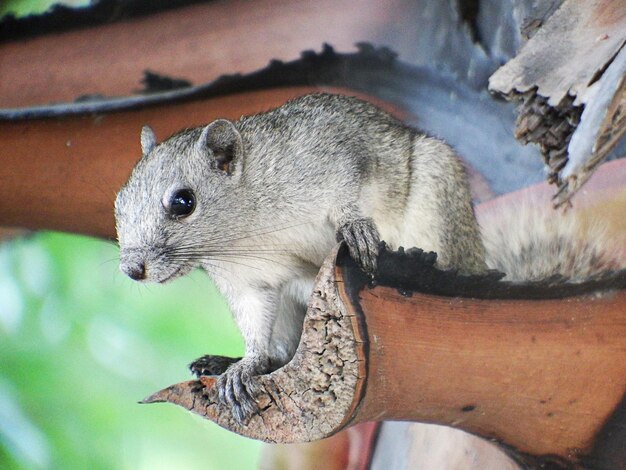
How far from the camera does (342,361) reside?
0.93 m

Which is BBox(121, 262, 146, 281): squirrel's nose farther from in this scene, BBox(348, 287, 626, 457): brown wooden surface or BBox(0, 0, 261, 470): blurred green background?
BBox(0, 0, 261, 470): blurred green background

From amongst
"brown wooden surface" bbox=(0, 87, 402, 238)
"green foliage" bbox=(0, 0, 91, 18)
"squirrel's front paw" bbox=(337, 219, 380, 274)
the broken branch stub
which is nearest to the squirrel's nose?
"squirrel's front paw" bbox=(337, 219, 380, 274)

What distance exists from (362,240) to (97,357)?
1.07 meters

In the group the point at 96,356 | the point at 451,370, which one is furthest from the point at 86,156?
the point at 451,370

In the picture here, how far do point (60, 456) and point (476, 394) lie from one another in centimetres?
117

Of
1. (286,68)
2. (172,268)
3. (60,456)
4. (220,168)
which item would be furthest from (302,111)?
(60,456)

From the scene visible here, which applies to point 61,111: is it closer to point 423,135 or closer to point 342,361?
point 423,135

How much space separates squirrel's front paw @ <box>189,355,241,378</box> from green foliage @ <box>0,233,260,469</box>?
0.46 meters

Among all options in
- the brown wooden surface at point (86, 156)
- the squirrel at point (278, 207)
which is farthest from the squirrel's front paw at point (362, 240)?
the brown wooden surface at point (86, 156)

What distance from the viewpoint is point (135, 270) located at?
106 centimetres

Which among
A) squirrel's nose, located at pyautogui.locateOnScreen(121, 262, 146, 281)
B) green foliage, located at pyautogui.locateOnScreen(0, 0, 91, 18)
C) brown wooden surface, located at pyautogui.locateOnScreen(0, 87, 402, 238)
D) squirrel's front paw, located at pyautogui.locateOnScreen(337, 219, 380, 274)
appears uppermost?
green foliage, located at pyautogui.locateOnScreen(0, 0, 91, 18)

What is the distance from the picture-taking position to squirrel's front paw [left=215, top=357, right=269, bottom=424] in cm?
99

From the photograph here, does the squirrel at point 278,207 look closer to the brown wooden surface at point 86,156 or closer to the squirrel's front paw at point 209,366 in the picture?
the squirrel's front paw at point 209,366

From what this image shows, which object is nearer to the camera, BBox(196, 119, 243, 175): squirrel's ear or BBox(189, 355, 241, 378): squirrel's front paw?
BBox(196, 119, 243, 175): squirrel's ear
